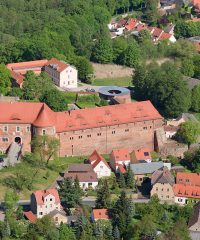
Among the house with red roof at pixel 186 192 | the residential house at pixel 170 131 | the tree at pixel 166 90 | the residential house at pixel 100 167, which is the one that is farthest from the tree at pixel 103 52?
the house with red roof at pixel 186 192

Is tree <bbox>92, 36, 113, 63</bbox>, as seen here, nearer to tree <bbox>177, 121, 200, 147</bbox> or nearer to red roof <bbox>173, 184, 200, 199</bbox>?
tree <bbox>177, 121, 200, 147</bbox>

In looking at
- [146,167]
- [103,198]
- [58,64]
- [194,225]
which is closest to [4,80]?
[58,64]

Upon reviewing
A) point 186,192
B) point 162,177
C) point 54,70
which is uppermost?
point 54,70

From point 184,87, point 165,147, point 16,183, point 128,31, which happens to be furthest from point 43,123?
point 128,31

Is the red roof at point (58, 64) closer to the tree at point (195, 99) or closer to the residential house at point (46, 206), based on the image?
the tree at point (195, 99)

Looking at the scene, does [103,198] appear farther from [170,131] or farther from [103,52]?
[103,52]

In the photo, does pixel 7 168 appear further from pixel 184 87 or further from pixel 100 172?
pixel 184 87

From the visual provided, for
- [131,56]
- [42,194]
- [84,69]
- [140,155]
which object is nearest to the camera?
[42,194]

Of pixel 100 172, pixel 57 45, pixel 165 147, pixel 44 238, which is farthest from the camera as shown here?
pixel 57 45
